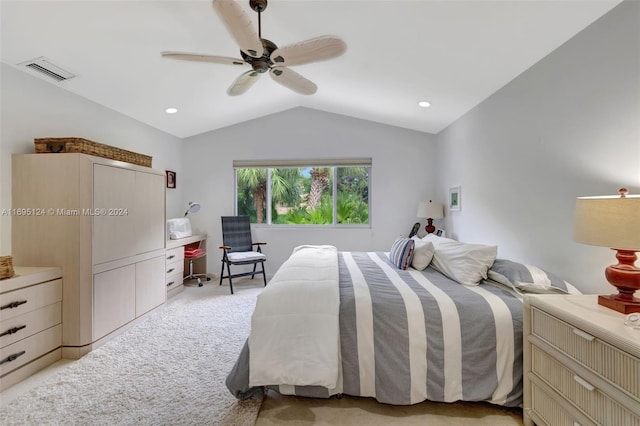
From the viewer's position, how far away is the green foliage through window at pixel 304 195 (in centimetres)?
470

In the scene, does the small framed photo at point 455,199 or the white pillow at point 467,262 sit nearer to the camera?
the white pillow at point 467,262

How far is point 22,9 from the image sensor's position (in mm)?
1815

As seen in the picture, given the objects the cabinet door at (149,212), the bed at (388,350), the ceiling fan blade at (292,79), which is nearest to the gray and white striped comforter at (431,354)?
the bed at (388,350)

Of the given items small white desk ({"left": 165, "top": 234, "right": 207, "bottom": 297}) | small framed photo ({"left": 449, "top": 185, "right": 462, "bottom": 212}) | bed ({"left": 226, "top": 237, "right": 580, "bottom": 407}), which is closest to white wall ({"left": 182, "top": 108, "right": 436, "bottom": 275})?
Result: small white desk ({"left": 165, "top": 234, "right": 207, "bottom": 297})

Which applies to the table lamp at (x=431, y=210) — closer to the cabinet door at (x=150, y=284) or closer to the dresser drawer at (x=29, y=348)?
the cabinet door at (x=150, y=284)

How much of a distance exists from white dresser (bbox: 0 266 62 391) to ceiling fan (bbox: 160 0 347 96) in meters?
1.81

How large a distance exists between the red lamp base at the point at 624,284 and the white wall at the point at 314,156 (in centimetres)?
320

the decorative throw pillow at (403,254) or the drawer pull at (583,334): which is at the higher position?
the decorative throw pillow at (403,254)

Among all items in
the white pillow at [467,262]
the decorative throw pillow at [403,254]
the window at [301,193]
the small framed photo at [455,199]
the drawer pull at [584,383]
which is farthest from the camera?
the window at [301,193]

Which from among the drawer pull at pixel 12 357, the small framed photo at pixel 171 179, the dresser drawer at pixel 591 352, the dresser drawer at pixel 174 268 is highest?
the small framed photo at pixel 171 179

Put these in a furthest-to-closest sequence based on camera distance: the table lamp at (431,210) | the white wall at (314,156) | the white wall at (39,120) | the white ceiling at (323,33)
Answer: the white wall at (314,156) → the table lamp at (431,210) → the white wall at (39,120) → the white ceiling at (323,33)

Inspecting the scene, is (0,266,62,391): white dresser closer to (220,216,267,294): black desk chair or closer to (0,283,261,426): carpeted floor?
(0,283,261,426): carpeted floor

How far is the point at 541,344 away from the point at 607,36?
68.0 inches

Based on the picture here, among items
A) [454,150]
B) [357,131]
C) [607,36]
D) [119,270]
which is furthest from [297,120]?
[607,36]
